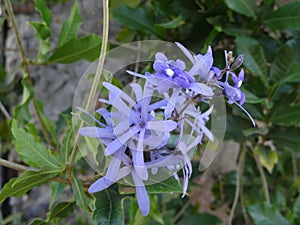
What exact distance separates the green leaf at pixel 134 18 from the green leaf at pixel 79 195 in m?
0.39

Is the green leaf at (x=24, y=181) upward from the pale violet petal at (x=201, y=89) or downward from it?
downward

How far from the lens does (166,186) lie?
524mm

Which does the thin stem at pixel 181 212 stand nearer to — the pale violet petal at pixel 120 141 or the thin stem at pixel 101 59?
the thin stem at pixel 101 59

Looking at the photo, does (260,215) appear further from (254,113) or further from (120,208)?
(120,208)

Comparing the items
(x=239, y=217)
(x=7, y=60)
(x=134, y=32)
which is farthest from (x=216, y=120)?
(x=7, y=60)

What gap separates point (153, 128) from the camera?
434 millimetres

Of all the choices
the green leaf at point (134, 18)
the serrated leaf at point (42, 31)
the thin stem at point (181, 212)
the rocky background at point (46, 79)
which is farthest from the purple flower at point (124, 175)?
the rocky background at point (46, 79)

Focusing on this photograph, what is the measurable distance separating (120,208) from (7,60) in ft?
2.79

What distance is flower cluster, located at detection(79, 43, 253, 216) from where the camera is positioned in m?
0.43

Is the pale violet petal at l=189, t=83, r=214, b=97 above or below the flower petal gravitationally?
above

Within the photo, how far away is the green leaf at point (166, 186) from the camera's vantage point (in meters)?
0.52

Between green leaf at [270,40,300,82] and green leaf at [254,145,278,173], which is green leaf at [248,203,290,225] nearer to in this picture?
green leaf at [254,145,278,173]

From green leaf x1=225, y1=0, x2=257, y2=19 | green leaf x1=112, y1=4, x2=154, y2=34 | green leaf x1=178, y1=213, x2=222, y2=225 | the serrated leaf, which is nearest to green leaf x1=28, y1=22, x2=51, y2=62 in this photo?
the serrated leaf

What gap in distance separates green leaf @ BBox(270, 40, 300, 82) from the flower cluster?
1.20ft
